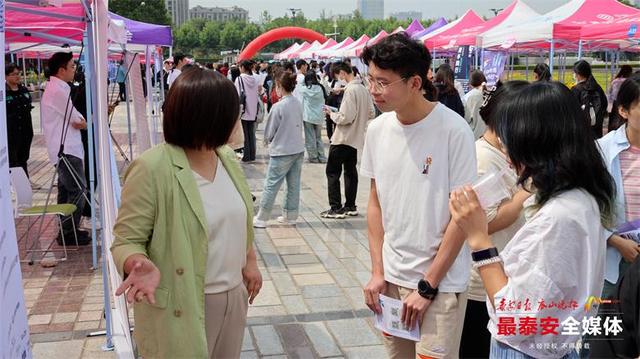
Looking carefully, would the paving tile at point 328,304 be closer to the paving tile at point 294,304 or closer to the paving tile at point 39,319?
the paving tile at point 294,304

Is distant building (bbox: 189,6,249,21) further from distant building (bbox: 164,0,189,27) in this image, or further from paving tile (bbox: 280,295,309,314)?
paving tile (bbox: 280,295,309,314)

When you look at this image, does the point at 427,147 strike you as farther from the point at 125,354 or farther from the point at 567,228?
the point at 125,354

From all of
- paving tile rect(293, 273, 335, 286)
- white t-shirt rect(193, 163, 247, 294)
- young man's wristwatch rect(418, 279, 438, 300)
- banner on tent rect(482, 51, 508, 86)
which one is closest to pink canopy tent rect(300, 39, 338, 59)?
banner on tent rect(482, 51, 508, 86)

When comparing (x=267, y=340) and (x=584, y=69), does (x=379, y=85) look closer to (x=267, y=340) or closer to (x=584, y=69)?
(x=267, y=340)

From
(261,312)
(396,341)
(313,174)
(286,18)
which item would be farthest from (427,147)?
(286,18)

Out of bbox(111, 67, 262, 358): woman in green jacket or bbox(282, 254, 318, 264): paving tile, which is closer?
bbox(111, 67, 262, 358): woman in green jacket

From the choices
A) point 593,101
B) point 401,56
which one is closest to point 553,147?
point 401,56

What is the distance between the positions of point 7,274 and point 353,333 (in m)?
2.54

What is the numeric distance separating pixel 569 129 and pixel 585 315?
52cm

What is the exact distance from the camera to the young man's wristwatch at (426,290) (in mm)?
2131

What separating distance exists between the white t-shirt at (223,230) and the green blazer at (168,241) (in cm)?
6

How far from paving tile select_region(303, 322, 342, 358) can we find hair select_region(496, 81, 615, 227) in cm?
227

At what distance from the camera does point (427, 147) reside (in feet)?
7.12

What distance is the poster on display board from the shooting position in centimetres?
173
